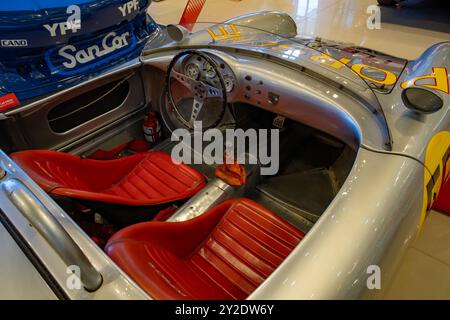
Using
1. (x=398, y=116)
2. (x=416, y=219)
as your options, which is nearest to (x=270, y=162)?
(x=398, y=116)

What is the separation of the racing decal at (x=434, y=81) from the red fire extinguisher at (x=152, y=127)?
131 cm

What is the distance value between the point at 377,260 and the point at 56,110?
5.01ft

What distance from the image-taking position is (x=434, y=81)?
3.97ft

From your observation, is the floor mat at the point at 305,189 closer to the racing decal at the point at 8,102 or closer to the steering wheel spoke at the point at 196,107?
the steering wheel spoke at the point at 196,107

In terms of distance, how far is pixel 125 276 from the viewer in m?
0.70

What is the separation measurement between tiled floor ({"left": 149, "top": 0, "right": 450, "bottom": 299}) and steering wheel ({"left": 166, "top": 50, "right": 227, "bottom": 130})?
45.9 inches

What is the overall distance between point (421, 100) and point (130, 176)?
1.27 m

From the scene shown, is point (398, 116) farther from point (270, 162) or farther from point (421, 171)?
point (270, 162)

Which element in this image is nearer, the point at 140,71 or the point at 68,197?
the point at 68,197

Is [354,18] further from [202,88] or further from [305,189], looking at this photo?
[202,88]

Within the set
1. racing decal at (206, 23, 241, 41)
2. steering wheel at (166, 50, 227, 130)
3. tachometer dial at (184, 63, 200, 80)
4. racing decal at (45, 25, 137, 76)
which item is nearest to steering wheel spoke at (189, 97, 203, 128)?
steering wheel at (166, 50, 227, 130)

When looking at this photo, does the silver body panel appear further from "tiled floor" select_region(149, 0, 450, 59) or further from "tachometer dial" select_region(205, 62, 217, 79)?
"tiled floor" select_region(149, 0, 450, 59)

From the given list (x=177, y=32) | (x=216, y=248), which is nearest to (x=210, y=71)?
(x=177, y=32)

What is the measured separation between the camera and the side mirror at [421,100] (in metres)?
1.02
